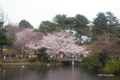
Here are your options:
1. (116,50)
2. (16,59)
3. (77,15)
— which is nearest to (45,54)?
(16,59)

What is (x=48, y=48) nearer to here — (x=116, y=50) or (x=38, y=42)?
(x=38, y=42)

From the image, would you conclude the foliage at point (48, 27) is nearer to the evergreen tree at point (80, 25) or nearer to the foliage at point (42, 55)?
the evergreen tree at point (80, 25)

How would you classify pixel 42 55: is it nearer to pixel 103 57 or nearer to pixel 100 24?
pixel 103 57

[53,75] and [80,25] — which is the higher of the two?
[80,25]

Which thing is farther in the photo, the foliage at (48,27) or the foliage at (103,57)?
the foliage at (48,27)

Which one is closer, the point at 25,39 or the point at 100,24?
the point at 25,39

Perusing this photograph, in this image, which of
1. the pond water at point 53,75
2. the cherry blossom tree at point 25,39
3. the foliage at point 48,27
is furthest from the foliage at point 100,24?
the pond water at point 53,75

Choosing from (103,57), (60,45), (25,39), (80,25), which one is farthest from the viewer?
(80,25)

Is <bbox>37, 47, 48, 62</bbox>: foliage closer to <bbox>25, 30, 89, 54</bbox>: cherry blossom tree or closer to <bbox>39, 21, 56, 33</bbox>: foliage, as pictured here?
<bbox>25, 30, 89, 54</bbox>: cherry blossom tree

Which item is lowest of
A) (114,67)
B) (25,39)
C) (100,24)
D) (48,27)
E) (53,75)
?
(53,75)

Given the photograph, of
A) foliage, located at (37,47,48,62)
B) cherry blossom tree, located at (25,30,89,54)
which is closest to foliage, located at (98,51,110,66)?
cherry blossom tree, located at (25,30,89,54)

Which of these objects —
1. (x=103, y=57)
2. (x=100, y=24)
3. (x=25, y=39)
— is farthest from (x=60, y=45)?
(x=100, y=24)

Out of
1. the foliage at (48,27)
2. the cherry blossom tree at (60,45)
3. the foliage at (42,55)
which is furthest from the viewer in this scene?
the foliage at (48,27)

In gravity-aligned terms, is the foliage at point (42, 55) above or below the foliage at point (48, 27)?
below
